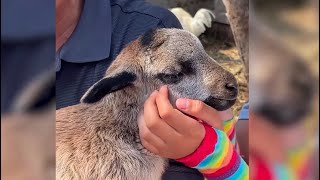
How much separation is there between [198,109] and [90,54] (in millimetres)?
251

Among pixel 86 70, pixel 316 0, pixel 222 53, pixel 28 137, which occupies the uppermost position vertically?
pixel 316 0

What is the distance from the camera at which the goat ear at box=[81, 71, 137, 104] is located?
39.8 inches

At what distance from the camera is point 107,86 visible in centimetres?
102

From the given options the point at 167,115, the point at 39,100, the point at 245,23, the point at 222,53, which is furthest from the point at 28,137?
the point at 222,53

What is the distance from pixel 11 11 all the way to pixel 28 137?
11cm

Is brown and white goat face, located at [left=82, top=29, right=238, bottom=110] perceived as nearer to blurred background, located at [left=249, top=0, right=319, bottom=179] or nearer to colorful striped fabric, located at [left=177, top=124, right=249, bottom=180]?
colorful striped fabric, located at [left=177, top=124, right=249, bottom=180]

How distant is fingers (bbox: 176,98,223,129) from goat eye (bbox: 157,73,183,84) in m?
0.04

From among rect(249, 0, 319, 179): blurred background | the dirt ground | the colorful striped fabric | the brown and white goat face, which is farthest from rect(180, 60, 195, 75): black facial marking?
the dirt ground

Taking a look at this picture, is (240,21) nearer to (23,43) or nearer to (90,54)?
(90,54)

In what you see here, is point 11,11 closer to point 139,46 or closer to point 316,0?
point 316,0

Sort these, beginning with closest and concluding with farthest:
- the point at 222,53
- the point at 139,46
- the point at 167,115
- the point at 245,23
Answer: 1. the point at 167,115
2. the point at 139,46
3. the point at 245,23
4. the point at 222,53

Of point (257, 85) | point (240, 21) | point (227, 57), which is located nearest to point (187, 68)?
point (257, 85)

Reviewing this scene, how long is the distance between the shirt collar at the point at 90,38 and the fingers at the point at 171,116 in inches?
6.1

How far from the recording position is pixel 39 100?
1.73 ft
